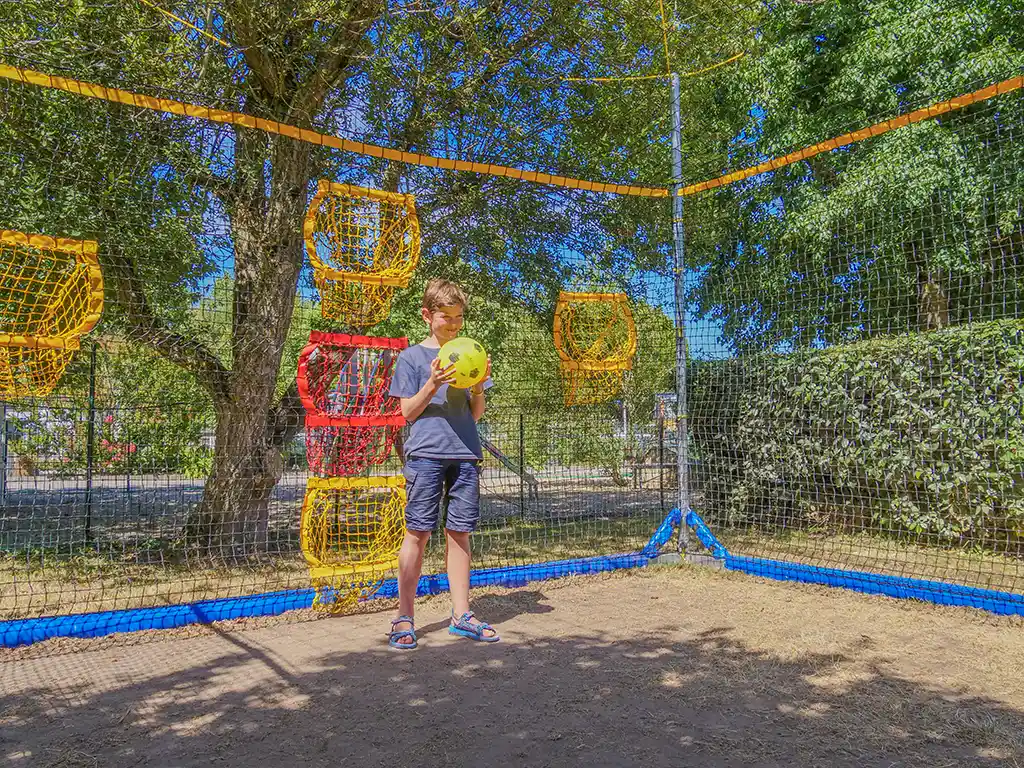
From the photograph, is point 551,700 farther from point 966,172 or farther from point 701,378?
point 966,172

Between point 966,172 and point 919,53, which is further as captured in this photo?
point 919,53

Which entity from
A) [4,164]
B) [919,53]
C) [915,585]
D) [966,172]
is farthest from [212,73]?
[919,53]

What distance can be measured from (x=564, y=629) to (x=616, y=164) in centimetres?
490

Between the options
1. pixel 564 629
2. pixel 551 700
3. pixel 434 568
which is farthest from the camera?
pixel 434 568

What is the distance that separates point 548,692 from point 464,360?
4.45 ft

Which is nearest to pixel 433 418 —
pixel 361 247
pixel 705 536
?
pixel 361 247

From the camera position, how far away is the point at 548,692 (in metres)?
2.53

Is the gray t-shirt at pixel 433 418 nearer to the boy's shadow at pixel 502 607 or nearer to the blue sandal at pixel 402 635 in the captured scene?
the blue sandal at pixel 402 635

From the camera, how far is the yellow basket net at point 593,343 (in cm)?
488

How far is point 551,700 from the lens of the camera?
2453mm

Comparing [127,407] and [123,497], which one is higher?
[127,407]

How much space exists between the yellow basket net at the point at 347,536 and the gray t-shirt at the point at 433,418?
48cm

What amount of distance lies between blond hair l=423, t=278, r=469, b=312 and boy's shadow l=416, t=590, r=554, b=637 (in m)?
1.55

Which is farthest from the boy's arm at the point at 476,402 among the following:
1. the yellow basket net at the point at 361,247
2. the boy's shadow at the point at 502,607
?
the boy's shadow at the point at 502,607
